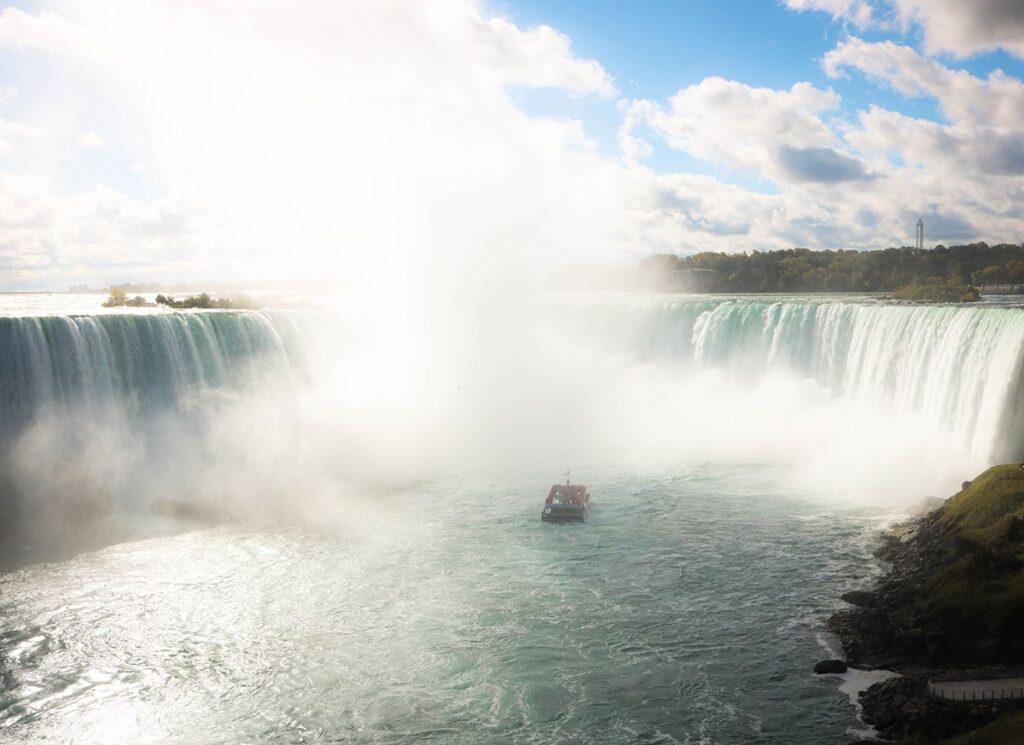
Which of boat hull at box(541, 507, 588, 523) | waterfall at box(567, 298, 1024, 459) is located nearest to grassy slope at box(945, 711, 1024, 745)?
boat hull at box(541, 507, 588, 523)

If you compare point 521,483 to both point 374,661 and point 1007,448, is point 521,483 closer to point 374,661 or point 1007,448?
point 374,661

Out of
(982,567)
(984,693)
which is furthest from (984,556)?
(984,693)

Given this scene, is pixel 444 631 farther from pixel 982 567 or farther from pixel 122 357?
pixel 122 357

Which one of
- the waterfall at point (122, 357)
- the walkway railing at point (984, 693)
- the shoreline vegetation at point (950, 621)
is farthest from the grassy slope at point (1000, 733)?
the waterfall at point (122, 357)

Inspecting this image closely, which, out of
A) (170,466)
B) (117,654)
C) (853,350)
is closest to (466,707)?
(117,654)

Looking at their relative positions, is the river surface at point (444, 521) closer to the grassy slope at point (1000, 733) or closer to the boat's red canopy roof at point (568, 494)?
the boat's red canopy roof at point (568, 494)

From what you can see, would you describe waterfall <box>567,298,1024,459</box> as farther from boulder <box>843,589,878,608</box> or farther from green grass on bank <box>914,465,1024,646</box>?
boulder <box>843,589,878,608</box>
